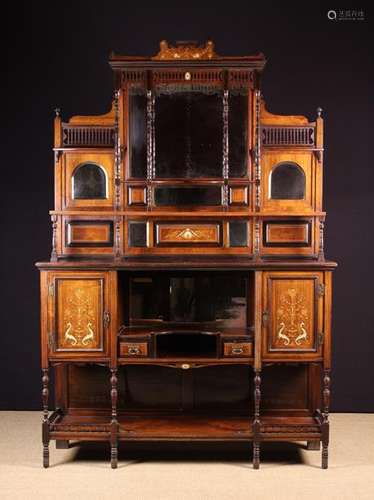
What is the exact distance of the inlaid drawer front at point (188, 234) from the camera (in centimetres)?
488

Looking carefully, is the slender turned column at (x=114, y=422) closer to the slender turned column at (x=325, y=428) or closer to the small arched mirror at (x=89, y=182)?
the small arched mirror at (x=89, y=182)

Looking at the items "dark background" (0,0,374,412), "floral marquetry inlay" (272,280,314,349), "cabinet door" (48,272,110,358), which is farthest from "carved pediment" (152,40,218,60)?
"floral marquetry inlay" (272,280,314,349)

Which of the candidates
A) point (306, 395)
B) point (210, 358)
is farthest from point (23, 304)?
Result: point (306, 395)

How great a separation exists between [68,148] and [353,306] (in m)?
2.70

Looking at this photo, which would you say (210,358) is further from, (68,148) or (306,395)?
(68,148)

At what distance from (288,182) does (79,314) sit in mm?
1747

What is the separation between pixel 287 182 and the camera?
4938 millimetres

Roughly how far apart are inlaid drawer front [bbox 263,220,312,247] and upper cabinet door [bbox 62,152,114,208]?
1.15 m

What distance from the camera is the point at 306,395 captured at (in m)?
5.11

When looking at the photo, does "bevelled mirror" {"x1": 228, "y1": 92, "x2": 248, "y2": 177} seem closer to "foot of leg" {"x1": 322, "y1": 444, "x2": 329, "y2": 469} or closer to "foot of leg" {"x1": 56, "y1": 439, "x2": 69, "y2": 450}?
"foot of leg" {"x1": 322, "y1": 444, "x2": 329, "y2": 469}

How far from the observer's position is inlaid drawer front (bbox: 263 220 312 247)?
16.1 feet

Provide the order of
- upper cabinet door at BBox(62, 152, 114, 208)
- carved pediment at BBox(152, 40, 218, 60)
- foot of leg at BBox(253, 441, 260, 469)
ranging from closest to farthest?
foot of leg at BBox(253, 441, 260, 469)
carved pediment at BBox(152, 40, 218, 60)
upper cabinet door at BBox(62, 152, 114, 208)

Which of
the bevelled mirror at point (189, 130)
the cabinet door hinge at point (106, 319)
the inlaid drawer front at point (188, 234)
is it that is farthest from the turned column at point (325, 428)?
the bevelled mirror at point (189, 130)

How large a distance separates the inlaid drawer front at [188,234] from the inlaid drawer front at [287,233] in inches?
14.0
